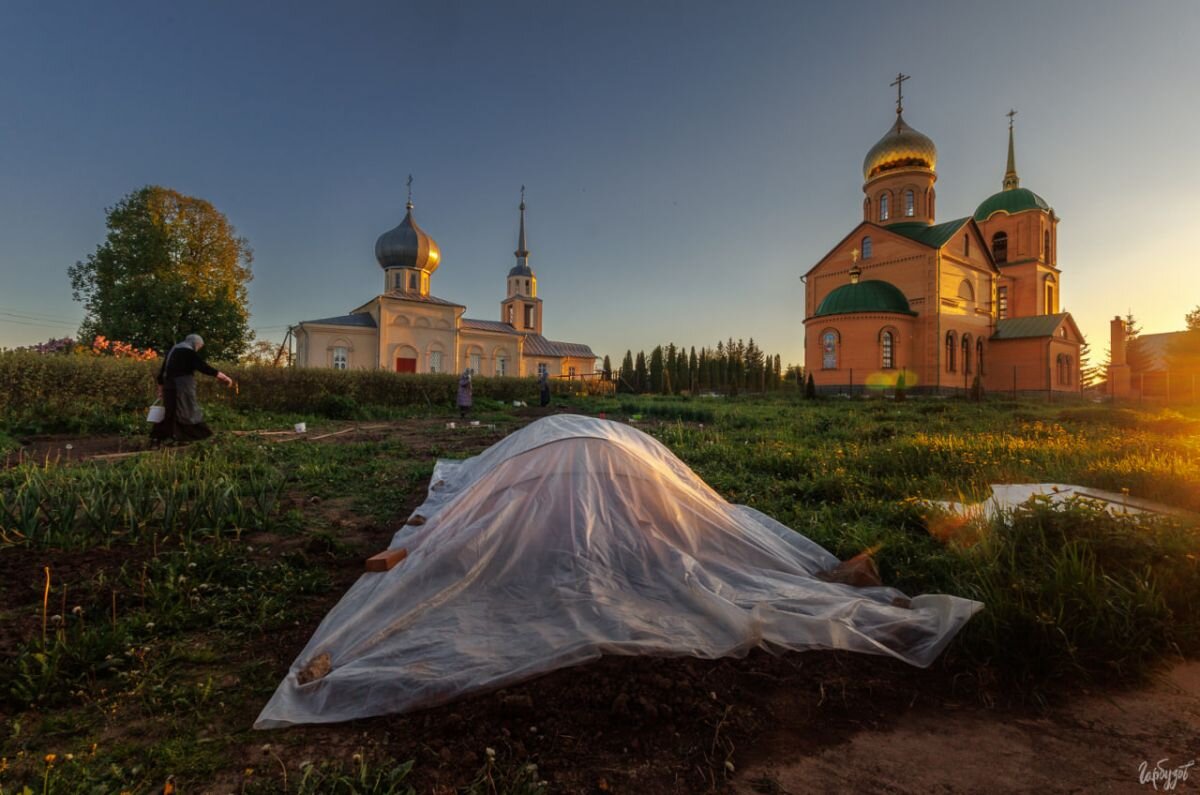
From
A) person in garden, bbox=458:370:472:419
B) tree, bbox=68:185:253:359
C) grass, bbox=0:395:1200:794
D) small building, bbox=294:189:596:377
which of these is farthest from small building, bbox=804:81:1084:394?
tree, bbox=68:185:253:359

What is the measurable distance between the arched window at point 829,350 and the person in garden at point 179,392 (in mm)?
25466

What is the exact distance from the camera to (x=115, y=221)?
22.7 meters

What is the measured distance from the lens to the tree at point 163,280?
21.7 metres

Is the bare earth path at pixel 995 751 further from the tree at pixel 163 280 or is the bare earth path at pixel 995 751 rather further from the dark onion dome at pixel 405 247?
the dark onion dome at pixel 405 247

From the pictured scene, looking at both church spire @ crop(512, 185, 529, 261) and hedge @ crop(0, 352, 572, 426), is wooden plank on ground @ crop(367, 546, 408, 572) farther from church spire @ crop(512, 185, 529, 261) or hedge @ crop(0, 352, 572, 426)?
church spire @ crop(512, 185, 529, 261)

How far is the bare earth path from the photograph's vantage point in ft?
5.31

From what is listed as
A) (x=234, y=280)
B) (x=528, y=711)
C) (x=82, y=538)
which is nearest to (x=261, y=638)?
(x=528, y=711)

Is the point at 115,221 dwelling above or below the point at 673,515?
above

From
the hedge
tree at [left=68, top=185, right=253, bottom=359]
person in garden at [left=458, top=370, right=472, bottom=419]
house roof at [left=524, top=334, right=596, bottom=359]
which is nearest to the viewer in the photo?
the hedge

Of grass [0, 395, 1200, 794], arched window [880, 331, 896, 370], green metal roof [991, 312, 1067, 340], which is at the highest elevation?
green metal roof [991, 312, 1067, 340]

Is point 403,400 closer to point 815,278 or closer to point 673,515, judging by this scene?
point 673,515

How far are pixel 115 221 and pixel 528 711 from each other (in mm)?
31182

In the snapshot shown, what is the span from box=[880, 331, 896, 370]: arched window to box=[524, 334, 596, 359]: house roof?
25.3 metres

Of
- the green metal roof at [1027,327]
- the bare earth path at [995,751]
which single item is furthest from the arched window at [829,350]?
the bare earth path at [995,751]
